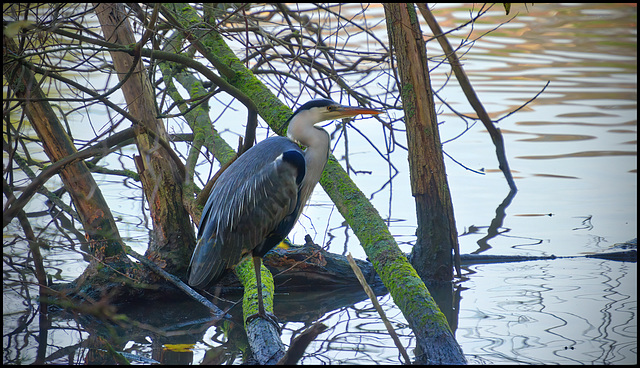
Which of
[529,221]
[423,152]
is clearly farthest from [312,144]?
[529,221]

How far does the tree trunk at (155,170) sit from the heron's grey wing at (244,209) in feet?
2.47

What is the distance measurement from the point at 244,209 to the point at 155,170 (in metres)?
1.03

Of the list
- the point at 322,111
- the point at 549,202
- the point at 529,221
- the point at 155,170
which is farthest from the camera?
the point at 549,202

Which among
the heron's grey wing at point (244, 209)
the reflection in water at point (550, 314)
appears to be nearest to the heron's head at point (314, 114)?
the heron's grey wing at point (244, 209)

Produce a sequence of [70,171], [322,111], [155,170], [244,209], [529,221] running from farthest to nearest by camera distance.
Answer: [529,221] < [155,170] < [70,171] < [322,111] < [244,209]

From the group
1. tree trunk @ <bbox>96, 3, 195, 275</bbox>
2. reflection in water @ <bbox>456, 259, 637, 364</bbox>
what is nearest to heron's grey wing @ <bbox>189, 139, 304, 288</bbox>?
tree trunk @ <bbox>96, 3, 195, 275</bbox>

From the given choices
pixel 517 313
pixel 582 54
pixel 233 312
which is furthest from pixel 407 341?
pixel 582 54

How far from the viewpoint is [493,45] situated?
616 inches

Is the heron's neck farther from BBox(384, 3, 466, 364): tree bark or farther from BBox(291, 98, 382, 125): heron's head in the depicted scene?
BBox(384, 3, 466, 364): tree bark

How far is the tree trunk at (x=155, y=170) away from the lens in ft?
14.7

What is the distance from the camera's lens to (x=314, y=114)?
402cm

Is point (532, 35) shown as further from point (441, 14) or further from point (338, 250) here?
point (338, 250)

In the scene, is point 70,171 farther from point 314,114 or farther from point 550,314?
point 550,314

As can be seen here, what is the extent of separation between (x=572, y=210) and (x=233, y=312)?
3.71 meters
